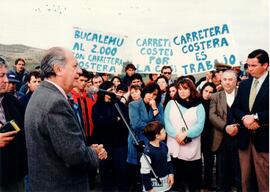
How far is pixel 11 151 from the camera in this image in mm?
3994

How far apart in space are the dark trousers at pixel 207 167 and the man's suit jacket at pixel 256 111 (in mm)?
1039

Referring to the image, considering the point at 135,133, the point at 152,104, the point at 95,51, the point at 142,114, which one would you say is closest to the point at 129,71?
the point at 95,51

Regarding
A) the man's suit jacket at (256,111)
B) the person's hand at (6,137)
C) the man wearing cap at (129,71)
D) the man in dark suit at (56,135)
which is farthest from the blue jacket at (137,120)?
the man in dark suit at (56,135)

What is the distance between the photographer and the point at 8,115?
394 centimetres

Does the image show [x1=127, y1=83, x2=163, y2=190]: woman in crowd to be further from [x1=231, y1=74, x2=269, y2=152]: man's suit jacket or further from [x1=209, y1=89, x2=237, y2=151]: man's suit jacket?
[x1=231, y1=74, x2=269, y2=152]: man's suit jacket

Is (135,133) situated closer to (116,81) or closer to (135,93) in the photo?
(135,93)

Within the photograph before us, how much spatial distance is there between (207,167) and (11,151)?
3.31m

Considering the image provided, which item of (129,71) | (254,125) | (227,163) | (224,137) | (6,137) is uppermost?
(129,71)

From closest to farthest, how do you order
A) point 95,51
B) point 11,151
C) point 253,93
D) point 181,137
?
point 11,151 < point 253,93 < point 181,137 < point 95,51

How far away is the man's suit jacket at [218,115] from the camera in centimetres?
595

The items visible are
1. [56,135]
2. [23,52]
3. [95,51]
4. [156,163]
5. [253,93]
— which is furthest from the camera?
[23,52]

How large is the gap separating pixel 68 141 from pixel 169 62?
5345mm

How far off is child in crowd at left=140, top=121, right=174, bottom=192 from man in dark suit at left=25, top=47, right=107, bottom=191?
5.58 ft

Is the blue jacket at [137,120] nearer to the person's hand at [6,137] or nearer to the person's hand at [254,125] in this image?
the person's hand at [254,125]
